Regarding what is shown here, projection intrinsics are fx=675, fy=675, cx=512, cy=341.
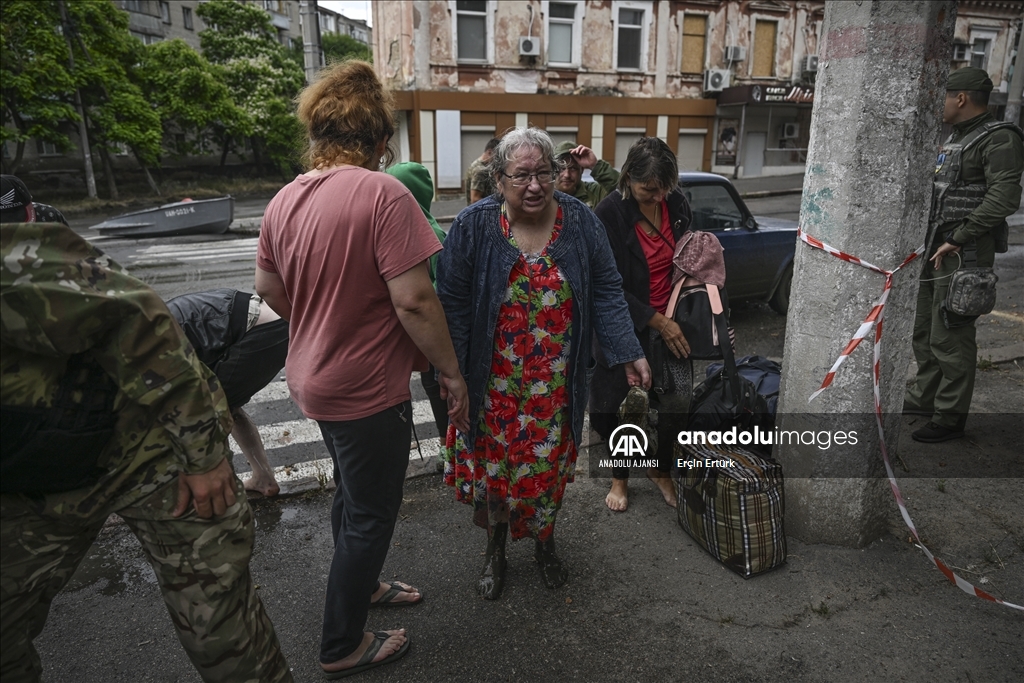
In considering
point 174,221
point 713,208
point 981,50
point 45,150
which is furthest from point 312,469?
point 981,50

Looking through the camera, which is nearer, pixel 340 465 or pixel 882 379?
pixel 340 465

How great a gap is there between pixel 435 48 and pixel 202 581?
74.9 ft

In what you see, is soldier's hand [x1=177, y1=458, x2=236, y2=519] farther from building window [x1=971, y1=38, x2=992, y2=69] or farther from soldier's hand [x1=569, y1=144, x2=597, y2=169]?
building window [x1=971, y1=38, x2=992, y2=69]

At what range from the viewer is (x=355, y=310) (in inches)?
88.1

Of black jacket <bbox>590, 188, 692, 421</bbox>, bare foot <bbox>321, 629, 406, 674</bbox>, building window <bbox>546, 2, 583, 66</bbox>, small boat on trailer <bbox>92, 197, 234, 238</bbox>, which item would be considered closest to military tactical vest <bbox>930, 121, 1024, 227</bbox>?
black jacket <bbox>590, 188, 692, 421</bbox>

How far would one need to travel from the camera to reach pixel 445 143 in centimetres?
2280

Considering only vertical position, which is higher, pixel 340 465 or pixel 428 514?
pixel 340 465

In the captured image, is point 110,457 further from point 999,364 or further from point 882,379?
point 999,364

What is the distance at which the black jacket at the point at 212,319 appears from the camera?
3.20 m

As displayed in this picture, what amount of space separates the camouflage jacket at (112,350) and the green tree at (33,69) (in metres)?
22.3

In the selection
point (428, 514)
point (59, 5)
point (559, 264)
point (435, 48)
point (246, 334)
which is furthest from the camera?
point (435, 48)

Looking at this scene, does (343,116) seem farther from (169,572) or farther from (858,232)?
(858,232)

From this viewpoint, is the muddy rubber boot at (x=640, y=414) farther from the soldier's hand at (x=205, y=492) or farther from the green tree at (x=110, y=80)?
the green tree at (x=110, y=80)

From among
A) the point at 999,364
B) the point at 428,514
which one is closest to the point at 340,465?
the point at 428,514
